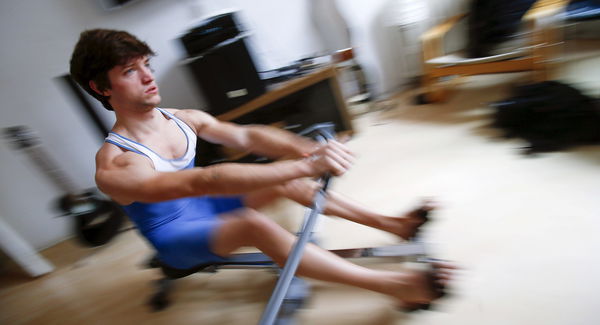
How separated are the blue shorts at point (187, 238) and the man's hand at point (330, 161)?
391mm

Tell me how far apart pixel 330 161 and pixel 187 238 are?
0.56 metres

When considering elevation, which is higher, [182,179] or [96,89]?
[96,89]

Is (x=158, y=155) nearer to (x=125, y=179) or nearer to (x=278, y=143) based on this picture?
(x=125, y=179)

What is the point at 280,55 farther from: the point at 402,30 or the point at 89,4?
the point at 89,4

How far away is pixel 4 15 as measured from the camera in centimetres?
186

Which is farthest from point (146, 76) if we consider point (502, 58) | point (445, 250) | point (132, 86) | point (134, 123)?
point (502, 58)

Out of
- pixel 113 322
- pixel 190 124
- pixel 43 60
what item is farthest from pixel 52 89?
pixel 113 322

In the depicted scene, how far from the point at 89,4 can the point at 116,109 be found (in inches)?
64.2

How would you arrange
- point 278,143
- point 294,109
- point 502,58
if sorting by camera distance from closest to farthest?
point 278,143
point 502,58
point 294,109

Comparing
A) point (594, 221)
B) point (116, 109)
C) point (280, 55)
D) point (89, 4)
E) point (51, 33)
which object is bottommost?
point (594, 221)

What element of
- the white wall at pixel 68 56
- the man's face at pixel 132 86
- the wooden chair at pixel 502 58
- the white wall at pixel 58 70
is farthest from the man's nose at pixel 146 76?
the wooden chair at pixel 502 58

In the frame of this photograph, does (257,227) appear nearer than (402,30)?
Yes

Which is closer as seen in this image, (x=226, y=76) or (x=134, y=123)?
(x=134, y=123)

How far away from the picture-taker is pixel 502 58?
1872 mm
